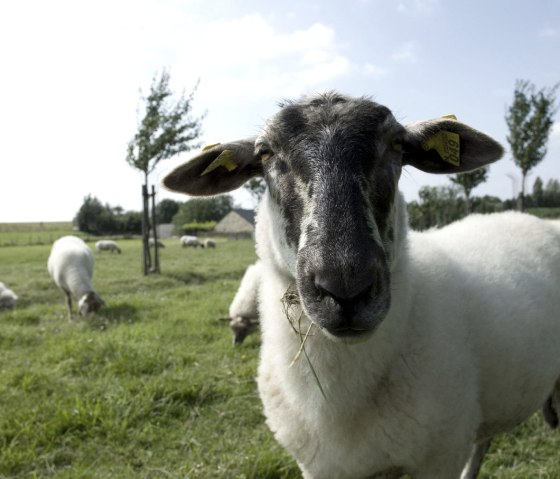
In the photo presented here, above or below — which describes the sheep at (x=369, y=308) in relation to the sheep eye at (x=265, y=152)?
below

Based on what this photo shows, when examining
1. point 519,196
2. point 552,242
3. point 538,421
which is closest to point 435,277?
point 552,242

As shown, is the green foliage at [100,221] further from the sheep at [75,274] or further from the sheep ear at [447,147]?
the sheep ear at [447,147]

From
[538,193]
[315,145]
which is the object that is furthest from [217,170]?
[538,193]

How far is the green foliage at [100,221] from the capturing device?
229 ft

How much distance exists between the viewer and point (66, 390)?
15.7 feet

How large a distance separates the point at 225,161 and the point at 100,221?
236 ft

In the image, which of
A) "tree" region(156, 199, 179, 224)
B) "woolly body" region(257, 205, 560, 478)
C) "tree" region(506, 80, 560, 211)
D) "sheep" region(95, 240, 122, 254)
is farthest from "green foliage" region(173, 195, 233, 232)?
"woolly body" region(257, 205, 560, 478)

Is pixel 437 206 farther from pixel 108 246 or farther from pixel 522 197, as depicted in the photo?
pixel 108 246

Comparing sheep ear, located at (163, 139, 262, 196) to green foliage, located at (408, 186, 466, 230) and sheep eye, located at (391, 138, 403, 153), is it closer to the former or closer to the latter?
sheep eye, located at (391, 138, 403, 153)

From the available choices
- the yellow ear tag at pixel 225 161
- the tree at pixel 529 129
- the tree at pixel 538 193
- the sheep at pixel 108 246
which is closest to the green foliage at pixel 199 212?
the sheep at pixel 108 246

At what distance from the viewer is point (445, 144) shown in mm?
2537

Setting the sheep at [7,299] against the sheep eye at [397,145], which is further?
the sheep at [7,299]

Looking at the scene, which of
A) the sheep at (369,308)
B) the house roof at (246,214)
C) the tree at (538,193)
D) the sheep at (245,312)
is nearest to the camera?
the sheep at (369,308)

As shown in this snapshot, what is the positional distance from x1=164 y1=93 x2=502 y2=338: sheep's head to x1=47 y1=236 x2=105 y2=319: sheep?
7246 mm
